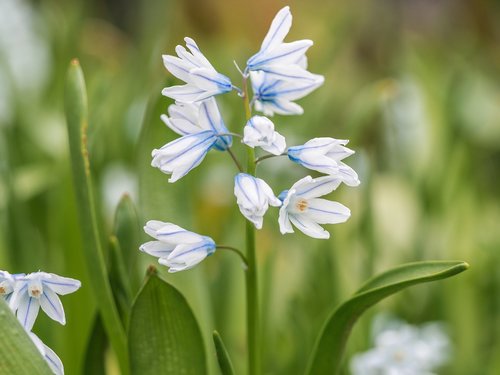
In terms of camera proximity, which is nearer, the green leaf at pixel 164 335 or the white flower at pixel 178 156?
the white flower at pixel 178 156

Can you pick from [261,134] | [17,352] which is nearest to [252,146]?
[261,134]

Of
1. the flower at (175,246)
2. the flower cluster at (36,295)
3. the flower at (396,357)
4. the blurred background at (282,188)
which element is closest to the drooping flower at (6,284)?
the flower cluster at (36,295)

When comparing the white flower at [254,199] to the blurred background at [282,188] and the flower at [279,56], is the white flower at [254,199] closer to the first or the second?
the flower at [279,56]

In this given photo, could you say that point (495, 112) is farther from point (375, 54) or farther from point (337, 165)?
point (337, 165)

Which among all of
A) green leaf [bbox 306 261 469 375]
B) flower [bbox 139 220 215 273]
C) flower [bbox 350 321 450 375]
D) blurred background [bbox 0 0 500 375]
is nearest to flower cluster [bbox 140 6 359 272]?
flower [bbox 139 220 215 273]

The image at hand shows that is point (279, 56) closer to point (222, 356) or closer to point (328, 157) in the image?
point (328, 157)
